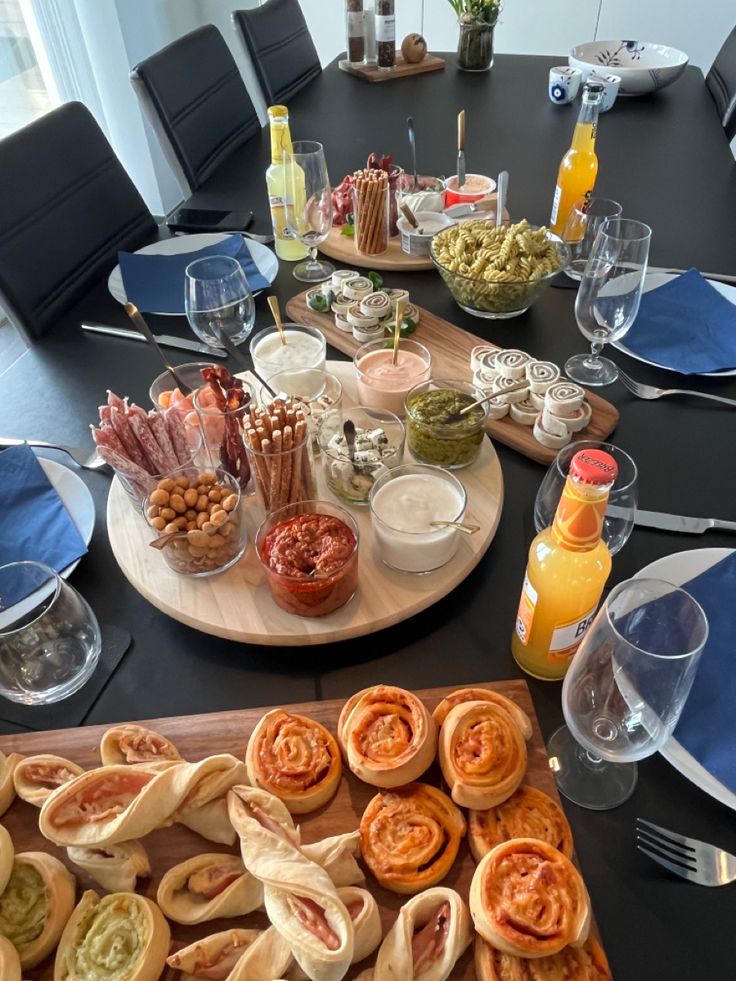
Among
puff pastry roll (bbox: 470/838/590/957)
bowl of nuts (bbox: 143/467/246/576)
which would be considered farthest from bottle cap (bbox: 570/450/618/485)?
bowl of nuts (bbox: 143/467/246/576)

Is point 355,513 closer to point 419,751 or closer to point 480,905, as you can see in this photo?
point 419,751

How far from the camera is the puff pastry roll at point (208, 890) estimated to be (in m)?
0.61

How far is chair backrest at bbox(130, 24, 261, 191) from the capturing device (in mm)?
1858

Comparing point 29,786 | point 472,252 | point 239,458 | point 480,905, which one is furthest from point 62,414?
point 480,905

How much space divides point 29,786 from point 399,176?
1.52 metres

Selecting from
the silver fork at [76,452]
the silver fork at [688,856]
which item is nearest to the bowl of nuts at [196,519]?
the silver fork at [76,452]

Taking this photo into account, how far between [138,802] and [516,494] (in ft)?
2.19

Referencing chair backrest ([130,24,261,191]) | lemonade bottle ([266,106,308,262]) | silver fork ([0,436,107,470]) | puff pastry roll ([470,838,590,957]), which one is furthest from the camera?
chair backrest ([130,24,261,191])

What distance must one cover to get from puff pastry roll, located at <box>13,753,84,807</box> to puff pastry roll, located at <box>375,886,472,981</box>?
0.34 metres

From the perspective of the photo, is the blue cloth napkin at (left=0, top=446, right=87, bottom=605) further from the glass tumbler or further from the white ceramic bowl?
the white ceramic bowl

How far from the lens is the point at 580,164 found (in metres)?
1.48

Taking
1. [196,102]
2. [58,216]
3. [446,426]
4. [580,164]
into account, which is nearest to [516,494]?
[446,426]

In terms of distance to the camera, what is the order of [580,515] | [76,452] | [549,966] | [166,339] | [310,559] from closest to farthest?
[549,966]
[580,515]
[310,559]
[76,452]
[166,339]

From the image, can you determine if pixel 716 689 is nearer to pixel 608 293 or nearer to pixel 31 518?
pixel 608 293
